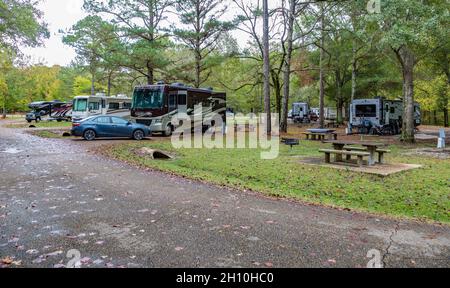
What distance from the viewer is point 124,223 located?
497cm

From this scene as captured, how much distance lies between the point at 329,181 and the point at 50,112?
114 ft

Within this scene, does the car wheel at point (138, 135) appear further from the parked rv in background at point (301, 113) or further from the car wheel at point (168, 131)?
the parked rv in background at point (301, 113)

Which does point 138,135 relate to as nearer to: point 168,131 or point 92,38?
point 168,131

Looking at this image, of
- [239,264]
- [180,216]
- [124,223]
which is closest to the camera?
[239,264]

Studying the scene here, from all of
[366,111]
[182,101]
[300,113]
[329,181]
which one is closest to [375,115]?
[366,111]

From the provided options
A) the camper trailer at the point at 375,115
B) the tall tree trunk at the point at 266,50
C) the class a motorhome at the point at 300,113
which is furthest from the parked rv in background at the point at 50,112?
the camper trailer at the point at 375,115

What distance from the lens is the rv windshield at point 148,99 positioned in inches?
742

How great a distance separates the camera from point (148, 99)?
753 inches

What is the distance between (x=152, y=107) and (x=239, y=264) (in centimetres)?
1623

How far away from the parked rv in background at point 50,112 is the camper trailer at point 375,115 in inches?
1084

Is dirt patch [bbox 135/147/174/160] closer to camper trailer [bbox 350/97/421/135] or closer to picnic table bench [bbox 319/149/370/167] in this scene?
picnic table bench [bbox 319/149/370/167]
